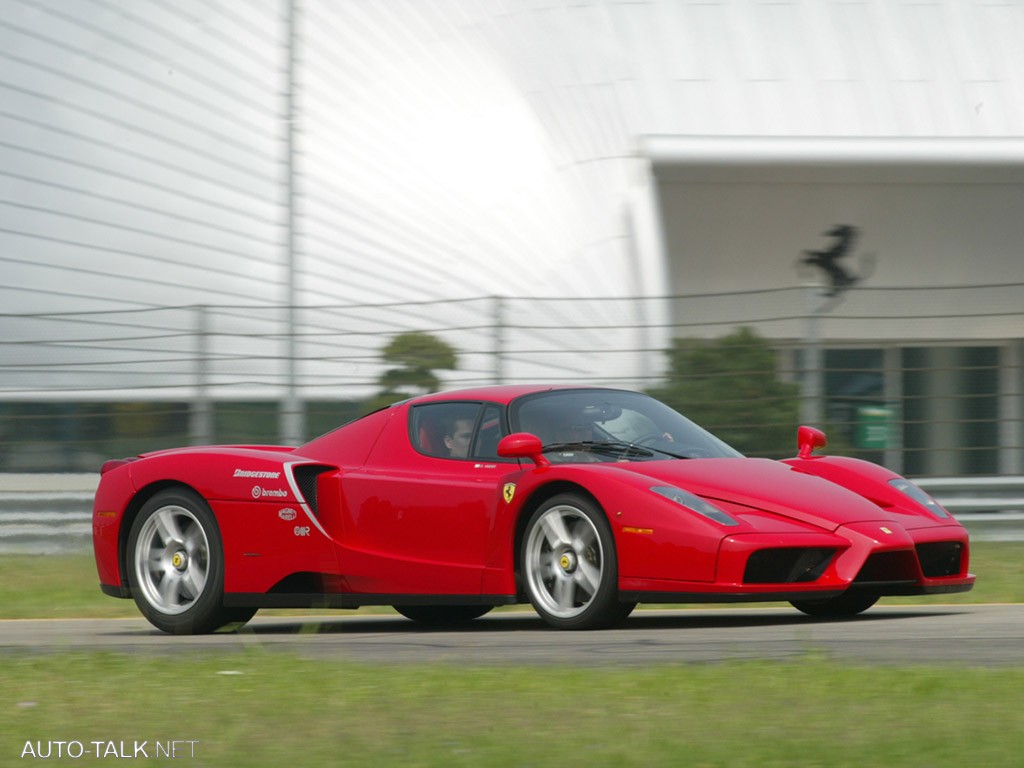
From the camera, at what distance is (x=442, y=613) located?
757cm

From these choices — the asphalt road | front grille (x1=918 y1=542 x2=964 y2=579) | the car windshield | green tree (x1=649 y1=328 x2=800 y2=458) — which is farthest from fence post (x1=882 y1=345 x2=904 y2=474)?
front grille (x1=918 y1=542 x2=964 y2=579)

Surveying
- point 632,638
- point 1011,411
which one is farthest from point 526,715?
point 1011,411

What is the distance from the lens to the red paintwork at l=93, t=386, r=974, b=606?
6.00m

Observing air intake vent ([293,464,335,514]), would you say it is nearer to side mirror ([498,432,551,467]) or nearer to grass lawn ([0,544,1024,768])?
side mirror ([498,432,551,467])

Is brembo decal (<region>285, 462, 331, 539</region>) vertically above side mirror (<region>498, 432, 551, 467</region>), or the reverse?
side mirror (<region>498, 432, 551, 467</region>)

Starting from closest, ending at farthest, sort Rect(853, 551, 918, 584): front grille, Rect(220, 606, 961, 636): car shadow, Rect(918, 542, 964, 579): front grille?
Rect(853, 551, 918, 584): front grille
Rect(918, 542, 964, 579): front grille
Rect(220, 606, 961, 636): car shadow

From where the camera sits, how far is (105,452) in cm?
1233

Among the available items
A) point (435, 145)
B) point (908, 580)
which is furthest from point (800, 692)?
point (435, 145)

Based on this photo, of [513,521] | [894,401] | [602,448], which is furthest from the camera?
[894,401]

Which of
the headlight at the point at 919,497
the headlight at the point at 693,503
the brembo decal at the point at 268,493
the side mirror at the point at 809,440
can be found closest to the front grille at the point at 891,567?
the headlight at the point at 919,497

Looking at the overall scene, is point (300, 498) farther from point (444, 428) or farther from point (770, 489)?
point (770, 489)

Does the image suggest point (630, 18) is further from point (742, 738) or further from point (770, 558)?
point (742, 738)

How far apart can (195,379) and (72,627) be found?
4.71 m

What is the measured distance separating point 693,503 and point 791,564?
44 centimetres
